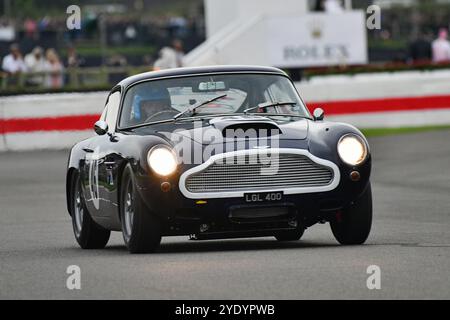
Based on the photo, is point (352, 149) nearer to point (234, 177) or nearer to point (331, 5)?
point (234, 177)

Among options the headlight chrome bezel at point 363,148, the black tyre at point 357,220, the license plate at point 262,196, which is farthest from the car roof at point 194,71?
the license plate at point 262,196

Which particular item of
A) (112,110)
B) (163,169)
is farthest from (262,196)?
(112,110)

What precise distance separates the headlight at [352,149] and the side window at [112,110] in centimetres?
204

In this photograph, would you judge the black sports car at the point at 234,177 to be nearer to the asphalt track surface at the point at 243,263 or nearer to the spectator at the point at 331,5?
the asphalt track surface at the point at 243,263

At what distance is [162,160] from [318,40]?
25499 mm

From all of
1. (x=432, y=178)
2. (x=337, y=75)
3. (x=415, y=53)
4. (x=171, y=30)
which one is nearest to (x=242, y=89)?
(x=432, y=178)

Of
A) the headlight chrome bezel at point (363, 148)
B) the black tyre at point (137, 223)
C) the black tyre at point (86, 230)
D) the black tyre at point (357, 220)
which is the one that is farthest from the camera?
the black tyre at point (86, 230)

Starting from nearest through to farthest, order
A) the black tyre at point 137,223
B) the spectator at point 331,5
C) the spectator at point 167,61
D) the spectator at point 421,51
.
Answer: the black tyre at point 137,223, the spectator at point 167,61, the spectator at point 421,51, the spectator at point 331,5

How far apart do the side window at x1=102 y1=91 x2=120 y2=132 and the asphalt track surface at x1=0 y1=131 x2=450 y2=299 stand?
3.24ft

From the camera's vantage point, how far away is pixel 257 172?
10.1m

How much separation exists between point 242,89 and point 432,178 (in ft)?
24.4

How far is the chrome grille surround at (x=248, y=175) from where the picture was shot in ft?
33.0
